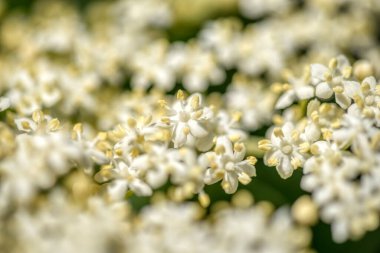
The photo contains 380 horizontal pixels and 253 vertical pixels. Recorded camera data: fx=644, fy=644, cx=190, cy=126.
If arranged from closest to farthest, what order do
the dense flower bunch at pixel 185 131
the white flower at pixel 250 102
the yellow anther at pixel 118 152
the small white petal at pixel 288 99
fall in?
1. the dense flower bunch at pixel 185 131
2. the yellow anther at pixel 118 152
3. the small white petal at pixel 288 99
4. the white flower at pixel 250 102

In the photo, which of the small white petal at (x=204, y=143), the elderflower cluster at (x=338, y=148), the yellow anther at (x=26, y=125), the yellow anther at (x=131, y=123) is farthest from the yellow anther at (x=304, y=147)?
the yellow anther at (x=26, y=125)

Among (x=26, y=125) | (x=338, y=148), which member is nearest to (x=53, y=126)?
(x=26, y=125)

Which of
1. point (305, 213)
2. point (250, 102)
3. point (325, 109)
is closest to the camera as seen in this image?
point (305, 213)

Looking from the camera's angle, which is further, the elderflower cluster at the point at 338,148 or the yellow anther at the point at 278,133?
the yellow anther at the point at 278,133

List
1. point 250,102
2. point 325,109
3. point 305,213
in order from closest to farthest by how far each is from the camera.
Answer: point 305,213 → point 325,109 → point 250,102

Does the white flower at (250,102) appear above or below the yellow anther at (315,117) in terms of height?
below

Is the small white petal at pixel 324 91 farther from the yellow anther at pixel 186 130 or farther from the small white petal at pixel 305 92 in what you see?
the yellow anther at pixel 186 130

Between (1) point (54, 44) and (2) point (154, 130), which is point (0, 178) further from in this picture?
(1) point (54, 44)

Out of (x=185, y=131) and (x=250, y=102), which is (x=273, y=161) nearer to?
(x=185, y=131)
